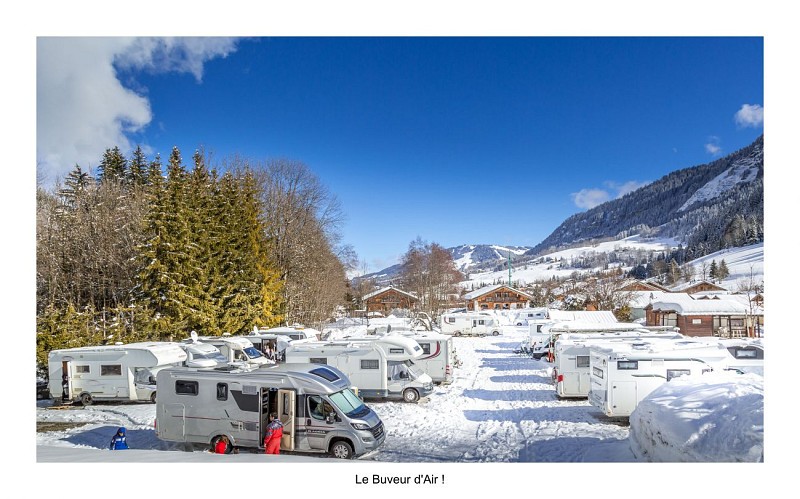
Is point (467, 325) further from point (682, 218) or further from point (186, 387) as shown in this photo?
point (682, 218)

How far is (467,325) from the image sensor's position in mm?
34594

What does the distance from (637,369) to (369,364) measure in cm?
686

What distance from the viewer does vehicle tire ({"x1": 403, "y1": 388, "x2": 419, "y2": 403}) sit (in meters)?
13.4

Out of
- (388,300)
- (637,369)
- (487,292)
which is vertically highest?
(637,369)

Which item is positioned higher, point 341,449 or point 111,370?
point 111,370

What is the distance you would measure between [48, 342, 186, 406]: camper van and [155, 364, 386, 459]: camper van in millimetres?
5424

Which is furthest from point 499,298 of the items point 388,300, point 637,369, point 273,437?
point 273,437

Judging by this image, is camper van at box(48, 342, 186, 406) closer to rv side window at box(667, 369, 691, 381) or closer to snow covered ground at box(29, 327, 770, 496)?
snow covered ground at box(29, 327, 770, 496)

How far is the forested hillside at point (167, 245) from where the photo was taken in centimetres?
1548

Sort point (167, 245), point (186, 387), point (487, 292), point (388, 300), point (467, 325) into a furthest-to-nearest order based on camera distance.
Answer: point (487, 292) → point (388, 300) → point (467, 325) → point (167, 245) → point (186, 387)

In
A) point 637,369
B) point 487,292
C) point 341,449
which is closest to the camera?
point 341,449

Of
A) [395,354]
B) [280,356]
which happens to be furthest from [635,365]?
[280,356]

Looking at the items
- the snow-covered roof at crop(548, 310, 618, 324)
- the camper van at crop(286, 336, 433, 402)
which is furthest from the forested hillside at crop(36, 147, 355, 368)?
the snow-covered roof at crop(548, 310, 618, 324)

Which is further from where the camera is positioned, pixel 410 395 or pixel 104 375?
pixel 104 375
